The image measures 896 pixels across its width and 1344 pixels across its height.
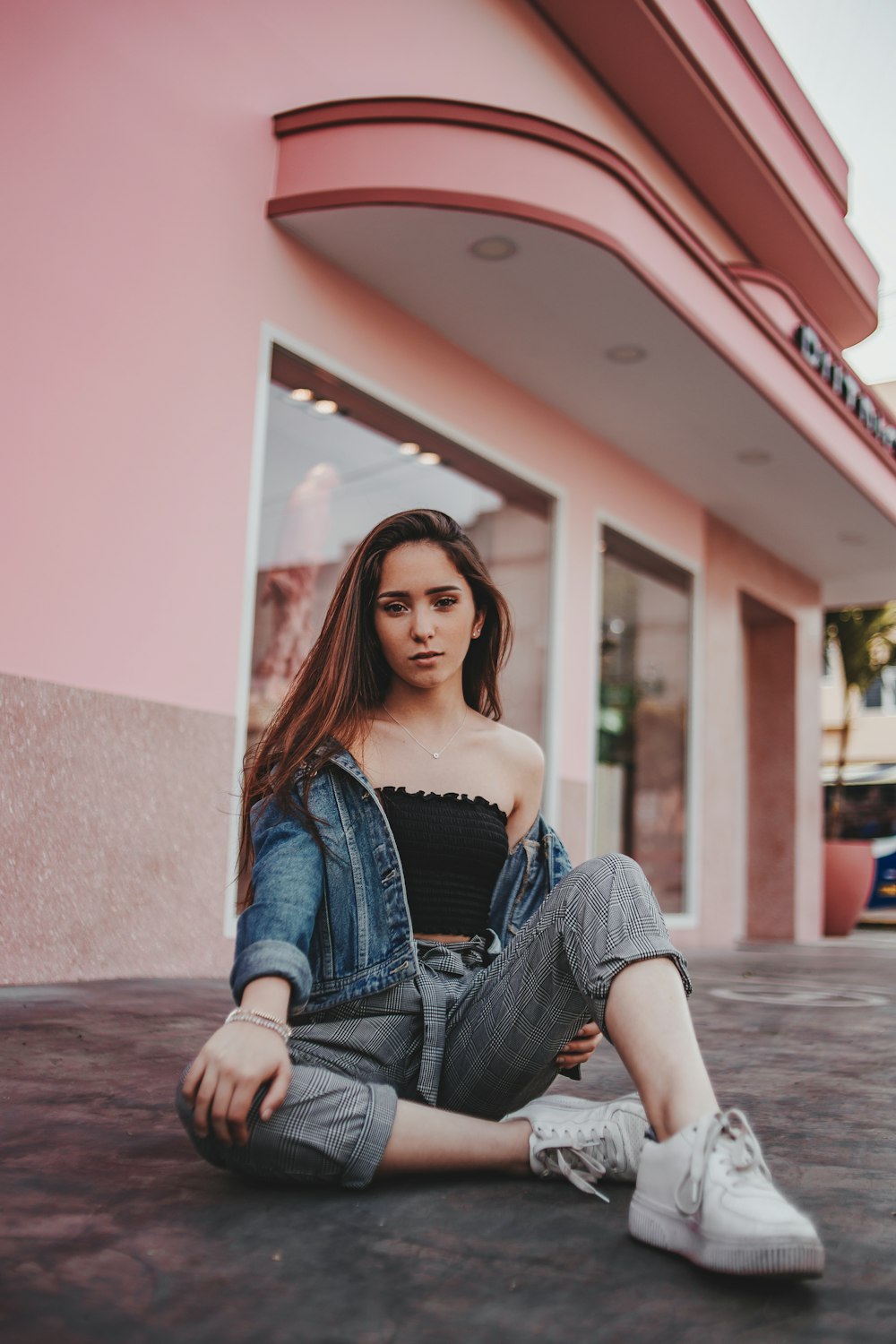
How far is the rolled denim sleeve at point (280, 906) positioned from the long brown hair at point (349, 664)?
0.32ft

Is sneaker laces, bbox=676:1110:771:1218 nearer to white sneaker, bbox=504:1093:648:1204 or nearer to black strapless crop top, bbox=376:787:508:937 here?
white sneaker, bbox=504:1093:648:1204

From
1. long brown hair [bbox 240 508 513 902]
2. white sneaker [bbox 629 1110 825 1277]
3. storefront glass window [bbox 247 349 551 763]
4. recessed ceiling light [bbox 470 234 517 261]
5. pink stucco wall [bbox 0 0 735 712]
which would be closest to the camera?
white sneaker [bbox 629 1110 825 1277]

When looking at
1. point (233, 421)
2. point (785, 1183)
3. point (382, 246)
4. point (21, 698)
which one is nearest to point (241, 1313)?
point (785, 1183)

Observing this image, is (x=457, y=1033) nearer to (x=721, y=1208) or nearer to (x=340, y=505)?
(x=721, y=1208)

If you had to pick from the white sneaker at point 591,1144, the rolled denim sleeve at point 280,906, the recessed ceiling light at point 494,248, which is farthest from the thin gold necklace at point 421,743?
the recessed ceiling light at point 494,248

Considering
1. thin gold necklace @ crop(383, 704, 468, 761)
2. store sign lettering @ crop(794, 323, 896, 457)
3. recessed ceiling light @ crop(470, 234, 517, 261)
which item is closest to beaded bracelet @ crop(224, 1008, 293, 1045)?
thin gold necklace @ crop(383, 704, 468, 761)

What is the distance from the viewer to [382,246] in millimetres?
5906

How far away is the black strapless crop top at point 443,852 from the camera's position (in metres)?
2.07

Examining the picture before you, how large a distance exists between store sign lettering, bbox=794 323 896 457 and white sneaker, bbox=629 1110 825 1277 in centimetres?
751

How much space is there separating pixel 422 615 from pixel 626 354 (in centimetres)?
533

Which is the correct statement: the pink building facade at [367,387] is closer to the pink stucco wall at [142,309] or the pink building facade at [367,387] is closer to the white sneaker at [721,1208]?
the pink stucco wall at [142,309]

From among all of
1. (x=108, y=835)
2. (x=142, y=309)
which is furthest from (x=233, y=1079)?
(x=142, y=309)

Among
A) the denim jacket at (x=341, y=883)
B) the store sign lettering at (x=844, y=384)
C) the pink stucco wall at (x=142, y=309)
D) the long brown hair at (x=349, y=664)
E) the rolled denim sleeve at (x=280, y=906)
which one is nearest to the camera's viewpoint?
the rolled denim sleeve at (x=280, y=906)

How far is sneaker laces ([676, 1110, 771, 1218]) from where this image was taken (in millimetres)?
1515
